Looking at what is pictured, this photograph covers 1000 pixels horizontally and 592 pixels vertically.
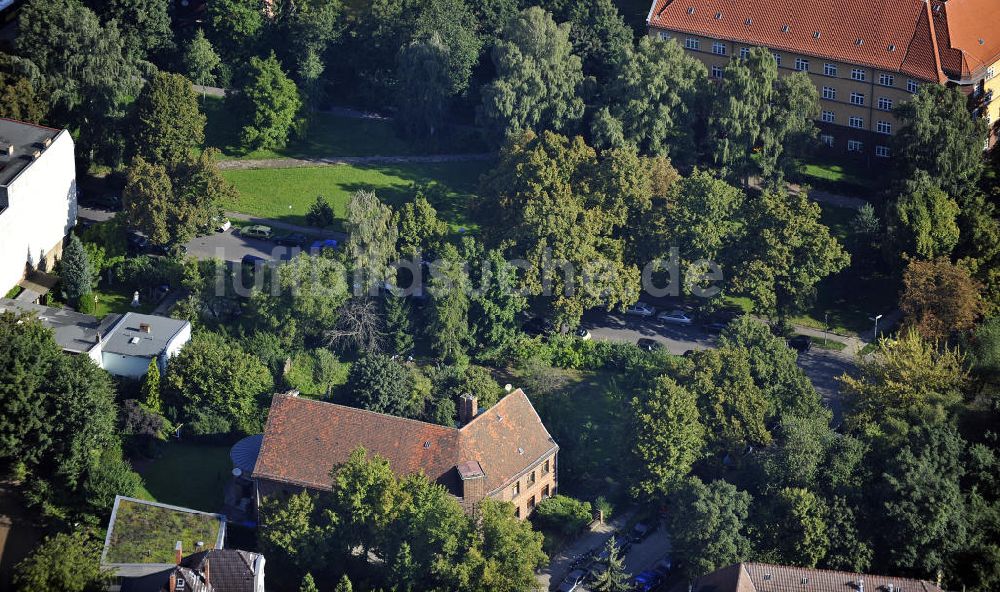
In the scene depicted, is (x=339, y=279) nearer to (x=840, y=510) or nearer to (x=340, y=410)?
(x=340, y=410)

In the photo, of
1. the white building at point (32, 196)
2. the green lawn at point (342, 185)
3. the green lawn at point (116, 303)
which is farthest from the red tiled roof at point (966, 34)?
the white building at point (32, 196)

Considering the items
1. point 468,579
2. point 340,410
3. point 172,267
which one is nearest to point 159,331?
point 172,267

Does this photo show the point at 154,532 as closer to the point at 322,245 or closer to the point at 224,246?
the point at 224,246

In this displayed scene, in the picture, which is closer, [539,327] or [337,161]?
[539,327]

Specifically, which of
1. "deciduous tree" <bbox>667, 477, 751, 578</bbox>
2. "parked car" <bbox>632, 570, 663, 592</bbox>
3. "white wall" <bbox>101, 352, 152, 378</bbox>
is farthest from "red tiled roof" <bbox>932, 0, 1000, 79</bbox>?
"white wall" <bbox>101, 352, 152, 378</bbox>

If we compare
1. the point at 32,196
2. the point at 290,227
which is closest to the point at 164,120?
the point at 32,196
